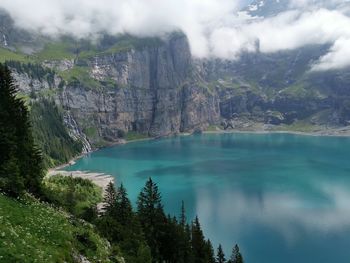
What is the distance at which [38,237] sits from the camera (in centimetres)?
2948

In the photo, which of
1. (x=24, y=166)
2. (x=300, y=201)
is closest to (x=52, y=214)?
(x=24, y=166)

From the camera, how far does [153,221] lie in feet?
245

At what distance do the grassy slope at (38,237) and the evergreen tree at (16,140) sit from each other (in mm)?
7059

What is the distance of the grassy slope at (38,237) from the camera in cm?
2503

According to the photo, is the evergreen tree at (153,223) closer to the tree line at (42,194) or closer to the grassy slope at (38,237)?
the tree line at (42,194)

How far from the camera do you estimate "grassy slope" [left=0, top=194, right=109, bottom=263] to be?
985 inches

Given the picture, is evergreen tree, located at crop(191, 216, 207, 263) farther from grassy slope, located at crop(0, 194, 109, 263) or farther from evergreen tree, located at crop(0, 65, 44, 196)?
grassy slope, located at crop(0, 194, 109, 263)

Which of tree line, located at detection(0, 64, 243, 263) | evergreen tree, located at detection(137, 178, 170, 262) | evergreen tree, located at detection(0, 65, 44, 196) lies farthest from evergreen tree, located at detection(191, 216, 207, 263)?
evergreen tree, located at detection(0, 65, 44, 196)

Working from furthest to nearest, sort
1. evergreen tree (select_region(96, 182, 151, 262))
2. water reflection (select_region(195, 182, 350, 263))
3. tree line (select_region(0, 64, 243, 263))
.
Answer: water reflection (select_region(195, 182, 350, 263)) < evergreen tree (select_region(96, 182, 151, 262)) < tree line (select_region(0, 64, 243, 263))

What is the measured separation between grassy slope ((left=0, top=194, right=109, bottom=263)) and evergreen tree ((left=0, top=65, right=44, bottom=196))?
23.2ft

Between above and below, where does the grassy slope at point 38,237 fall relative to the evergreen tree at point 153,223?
above

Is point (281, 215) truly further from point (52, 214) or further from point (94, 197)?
point (52, 214)

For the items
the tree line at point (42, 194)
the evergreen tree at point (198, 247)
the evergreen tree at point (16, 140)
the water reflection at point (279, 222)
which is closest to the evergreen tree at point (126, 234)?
the tree line at point (42, 194)

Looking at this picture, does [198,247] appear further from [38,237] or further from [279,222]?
[279,222]
